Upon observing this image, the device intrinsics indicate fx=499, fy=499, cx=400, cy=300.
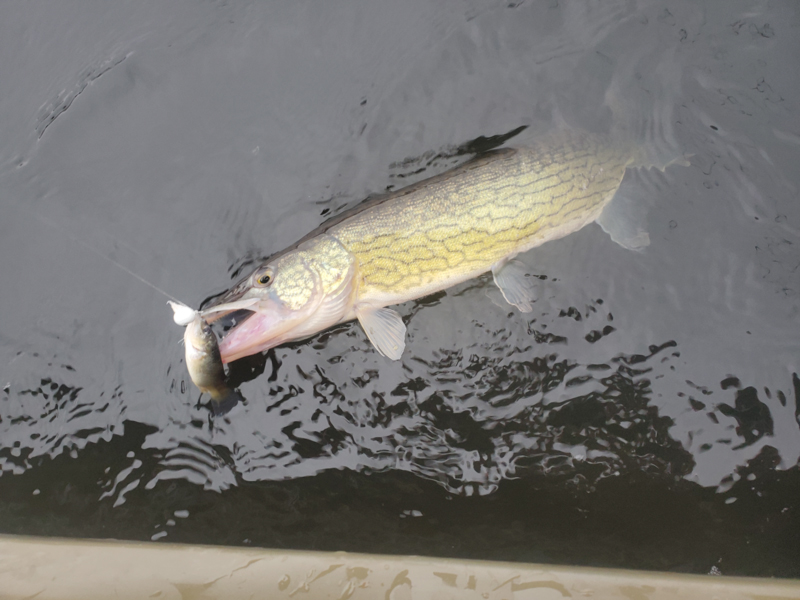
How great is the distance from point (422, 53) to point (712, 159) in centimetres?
223

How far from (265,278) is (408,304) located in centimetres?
105

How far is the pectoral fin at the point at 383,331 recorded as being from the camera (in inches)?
128

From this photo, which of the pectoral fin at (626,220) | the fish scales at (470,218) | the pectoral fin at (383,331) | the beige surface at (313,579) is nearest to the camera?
the beige surface at (313,579)

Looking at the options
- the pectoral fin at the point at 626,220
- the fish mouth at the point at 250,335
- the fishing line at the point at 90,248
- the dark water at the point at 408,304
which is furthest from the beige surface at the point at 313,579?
the pectoral fin at the point at 626,220

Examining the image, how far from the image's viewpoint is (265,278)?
9.75 feet

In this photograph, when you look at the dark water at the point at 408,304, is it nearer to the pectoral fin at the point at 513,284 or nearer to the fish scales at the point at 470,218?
the pectoral fin at the point at 513,284

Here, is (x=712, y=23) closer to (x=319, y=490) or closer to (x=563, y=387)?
(x=563, y=387)

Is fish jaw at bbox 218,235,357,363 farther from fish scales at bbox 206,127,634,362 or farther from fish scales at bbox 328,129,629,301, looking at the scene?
fish scales at bbox 328,129,629,301

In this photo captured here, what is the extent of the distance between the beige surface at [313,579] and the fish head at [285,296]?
3.96 feet

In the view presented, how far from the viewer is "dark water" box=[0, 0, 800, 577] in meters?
3.35

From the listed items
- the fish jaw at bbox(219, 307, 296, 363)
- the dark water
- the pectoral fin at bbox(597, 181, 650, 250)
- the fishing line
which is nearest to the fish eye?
the fish jaw at bbox(219, 307, 296, 363)

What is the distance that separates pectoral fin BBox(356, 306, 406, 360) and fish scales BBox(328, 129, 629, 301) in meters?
0.12

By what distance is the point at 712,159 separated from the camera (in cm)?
358

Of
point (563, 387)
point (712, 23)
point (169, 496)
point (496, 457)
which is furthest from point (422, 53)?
point (169, 496)
